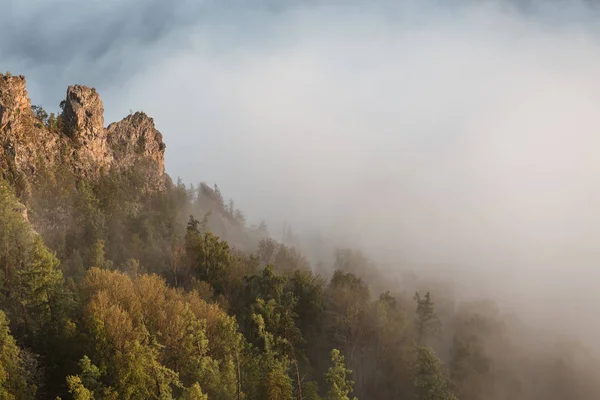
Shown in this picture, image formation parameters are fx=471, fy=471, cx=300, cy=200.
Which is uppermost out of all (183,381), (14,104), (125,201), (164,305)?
(14,104)

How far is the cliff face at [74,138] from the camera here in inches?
3723

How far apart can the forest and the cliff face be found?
134 inches

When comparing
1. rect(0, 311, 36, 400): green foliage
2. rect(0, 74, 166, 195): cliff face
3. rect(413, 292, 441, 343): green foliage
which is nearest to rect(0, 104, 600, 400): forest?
rect(0, 311, 36, 400): green foliage

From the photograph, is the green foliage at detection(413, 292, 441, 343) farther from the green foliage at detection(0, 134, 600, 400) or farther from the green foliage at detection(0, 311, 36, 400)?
the green foliage at detection(0, 311, 36, 400)

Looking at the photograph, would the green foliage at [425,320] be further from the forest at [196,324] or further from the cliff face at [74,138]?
the cliff face at [74,138]

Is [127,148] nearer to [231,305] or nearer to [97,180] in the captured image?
[97,180]

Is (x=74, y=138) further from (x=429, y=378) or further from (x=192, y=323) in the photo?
(x=429, y=378)

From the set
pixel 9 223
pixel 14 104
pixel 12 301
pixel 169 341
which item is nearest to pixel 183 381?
pixel 169 341

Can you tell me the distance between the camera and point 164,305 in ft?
180

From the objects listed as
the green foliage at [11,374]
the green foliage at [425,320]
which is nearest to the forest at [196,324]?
the green foliage at [11,374]

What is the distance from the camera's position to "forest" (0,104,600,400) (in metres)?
47.4

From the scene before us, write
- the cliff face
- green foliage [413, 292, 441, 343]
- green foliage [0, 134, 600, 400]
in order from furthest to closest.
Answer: green foliage [413, 292, 441, 343] < the cliff face < green foliage [0, 134, 600, 400]

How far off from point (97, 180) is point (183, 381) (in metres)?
78.3

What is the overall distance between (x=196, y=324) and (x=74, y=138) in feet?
260
